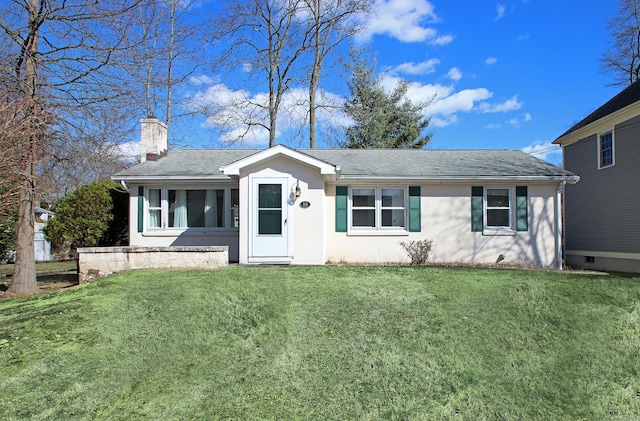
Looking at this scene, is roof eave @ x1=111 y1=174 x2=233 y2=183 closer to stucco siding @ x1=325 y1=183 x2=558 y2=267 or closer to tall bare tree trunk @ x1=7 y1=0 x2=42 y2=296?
tall bare tree trunk @ x1=7 y1=0 x2=42 y2=296

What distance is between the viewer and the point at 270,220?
36.3 ft

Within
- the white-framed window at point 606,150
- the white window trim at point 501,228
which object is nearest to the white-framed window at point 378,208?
the white window trim at point 501,228

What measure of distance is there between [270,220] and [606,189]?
40.0 feet

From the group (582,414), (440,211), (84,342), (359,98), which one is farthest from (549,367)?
(359,98)

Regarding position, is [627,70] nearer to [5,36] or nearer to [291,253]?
[291,253]

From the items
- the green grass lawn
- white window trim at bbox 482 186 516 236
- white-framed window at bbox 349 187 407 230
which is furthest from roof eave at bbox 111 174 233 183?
white window trim at bbox 482 186 516 236

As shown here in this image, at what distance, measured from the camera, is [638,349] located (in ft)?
18.2

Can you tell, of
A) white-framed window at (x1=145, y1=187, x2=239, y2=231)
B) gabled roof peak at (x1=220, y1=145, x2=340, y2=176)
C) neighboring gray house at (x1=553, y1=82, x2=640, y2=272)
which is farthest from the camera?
neighboring gray house at (x1=553, y1=82, x2=640, y2=272)

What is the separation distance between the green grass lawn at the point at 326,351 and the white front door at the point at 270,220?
3.09 meters

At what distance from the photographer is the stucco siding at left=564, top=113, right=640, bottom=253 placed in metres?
13.7

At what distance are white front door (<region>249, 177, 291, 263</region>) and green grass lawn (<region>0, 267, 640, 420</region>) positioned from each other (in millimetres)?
3089

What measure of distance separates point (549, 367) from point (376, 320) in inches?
88.1

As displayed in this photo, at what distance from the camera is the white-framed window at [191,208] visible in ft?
42.2

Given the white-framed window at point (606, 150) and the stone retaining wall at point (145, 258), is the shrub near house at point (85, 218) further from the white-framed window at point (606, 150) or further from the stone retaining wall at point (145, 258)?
the white-framed window at point (606, 150)
